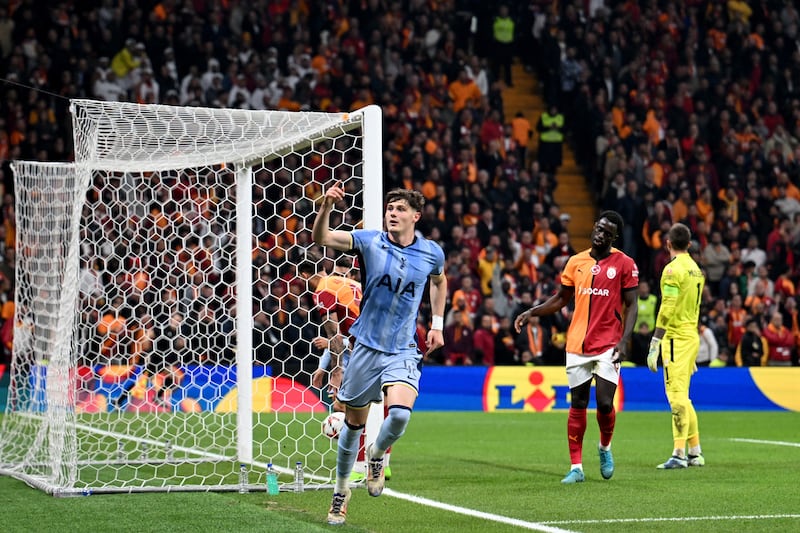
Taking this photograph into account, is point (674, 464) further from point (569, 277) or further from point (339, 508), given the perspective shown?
point (339, 508)

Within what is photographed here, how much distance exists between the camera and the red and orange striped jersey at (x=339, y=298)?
9891mm

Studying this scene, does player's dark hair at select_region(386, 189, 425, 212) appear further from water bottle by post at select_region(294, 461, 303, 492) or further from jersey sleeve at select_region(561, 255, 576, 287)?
jersey sleeve at select_region(561, 255, 576, 287)

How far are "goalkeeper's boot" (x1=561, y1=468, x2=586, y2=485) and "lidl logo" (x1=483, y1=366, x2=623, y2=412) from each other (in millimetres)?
9297

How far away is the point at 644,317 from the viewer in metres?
20.8

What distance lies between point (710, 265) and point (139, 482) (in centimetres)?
1554

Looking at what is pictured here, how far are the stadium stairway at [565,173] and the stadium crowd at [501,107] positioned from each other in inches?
11.8

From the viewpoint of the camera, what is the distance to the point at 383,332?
25.2ft

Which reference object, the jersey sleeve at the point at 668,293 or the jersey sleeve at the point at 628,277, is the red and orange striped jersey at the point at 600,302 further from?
the jersey sleeve at the point at 668,293

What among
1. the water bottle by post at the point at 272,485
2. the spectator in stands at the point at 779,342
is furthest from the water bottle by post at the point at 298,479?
the spectator in stands at the point at 779,342

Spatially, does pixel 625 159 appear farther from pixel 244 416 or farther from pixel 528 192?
pixel 244 416

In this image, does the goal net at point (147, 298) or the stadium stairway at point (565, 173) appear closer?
the goal net at point (147, 298)

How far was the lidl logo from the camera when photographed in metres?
19.2

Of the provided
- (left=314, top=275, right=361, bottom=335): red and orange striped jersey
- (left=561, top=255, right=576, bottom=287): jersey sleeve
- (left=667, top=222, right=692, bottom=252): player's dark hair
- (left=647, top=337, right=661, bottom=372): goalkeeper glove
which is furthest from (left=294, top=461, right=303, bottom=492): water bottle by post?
(left=667, top=222, right=692, bottom=252): player's dark hair

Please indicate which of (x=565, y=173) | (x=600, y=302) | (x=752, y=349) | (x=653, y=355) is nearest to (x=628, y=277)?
(x=600, y=302)
